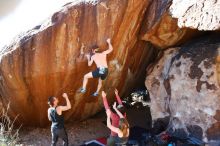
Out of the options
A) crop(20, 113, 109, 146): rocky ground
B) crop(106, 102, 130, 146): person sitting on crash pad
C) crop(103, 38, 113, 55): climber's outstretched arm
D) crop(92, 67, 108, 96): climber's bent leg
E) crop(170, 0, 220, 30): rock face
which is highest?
crop(170, 0, 220, 30): rock face

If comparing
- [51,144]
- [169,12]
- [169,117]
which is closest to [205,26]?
[169,12]

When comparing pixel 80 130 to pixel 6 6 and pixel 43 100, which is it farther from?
pixel 6 6

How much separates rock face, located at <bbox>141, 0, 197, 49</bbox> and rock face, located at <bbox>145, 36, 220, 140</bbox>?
0.82 ft

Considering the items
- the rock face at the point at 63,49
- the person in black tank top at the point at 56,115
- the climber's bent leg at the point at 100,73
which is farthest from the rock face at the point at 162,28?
the person in black tank top at the point at 56,115

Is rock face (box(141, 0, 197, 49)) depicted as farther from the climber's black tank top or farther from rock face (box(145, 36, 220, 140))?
the climber's black tank top

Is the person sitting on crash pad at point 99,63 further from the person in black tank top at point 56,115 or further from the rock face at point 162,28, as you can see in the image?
the rock face at point 162,28

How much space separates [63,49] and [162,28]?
2.05 metres

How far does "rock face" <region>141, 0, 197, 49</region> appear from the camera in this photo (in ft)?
28.4

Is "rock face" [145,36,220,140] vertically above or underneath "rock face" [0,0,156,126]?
underneath

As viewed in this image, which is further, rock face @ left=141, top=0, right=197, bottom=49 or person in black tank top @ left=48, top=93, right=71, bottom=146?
rock face @ left=141, top=0, right=197, bottom=49

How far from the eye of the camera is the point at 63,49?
877 centimetres

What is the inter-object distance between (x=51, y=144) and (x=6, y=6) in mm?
7098

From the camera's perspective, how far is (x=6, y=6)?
1452cm

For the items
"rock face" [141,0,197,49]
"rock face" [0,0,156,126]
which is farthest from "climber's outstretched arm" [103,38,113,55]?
"rock face" [141,0,197,49]
